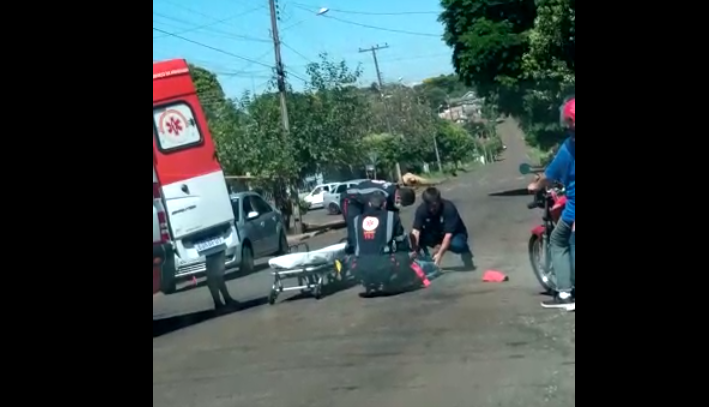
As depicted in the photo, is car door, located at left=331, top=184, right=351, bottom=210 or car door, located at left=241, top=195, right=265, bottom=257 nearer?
car door, located at left=241, top=195, right=265, bottom=257

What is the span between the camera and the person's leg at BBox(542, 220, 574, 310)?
5.01 metres

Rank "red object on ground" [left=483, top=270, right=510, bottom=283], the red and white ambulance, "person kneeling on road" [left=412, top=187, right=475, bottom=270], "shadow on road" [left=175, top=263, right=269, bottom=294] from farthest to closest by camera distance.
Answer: "red object on ground" [left=483, top=270, right=510, bottom=283] → "person kneeling on road" [left=412, top=187, right=475, bottom=270] → "shadow on road" [left=175, top=263, right=269, bottom=294] → the red and white ambulance

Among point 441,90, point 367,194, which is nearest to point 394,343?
point 367,194

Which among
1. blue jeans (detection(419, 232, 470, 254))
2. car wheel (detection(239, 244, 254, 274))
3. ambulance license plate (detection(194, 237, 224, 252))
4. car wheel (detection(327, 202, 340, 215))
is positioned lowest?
blue jeans (detection(419, 232, 470, 254))

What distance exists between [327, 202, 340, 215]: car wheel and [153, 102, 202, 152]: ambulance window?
65 centimetres

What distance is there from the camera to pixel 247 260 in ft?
16.1

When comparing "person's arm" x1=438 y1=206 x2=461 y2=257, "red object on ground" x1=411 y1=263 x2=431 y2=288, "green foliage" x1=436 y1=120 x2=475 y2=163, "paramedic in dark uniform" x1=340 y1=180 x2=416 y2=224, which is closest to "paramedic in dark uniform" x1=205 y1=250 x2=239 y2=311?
"paramedic in dark uniform" x1=340 y1=180 x2=416 y2=224

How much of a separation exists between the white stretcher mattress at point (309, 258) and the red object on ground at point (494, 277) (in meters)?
0.69

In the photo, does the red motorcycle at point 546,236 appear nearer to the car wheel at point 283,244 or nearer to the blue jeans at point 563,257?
the blue jeans at point 563,257

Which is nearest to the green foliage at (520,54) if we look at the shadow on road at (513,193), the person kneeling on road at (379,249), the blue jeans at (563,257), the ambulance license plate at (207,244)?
the shadow on road at (513,193)

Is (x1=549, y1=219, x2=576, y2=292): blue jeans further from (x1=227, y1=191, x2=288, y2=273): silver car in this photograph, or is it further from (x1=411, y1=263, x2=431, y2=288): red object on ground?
(x1=227, y1=191, x2=288, y2=273): silver car

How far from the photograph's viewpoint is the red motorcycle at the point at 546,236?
5055 mm

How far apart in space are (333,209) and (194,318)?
0.82 m
